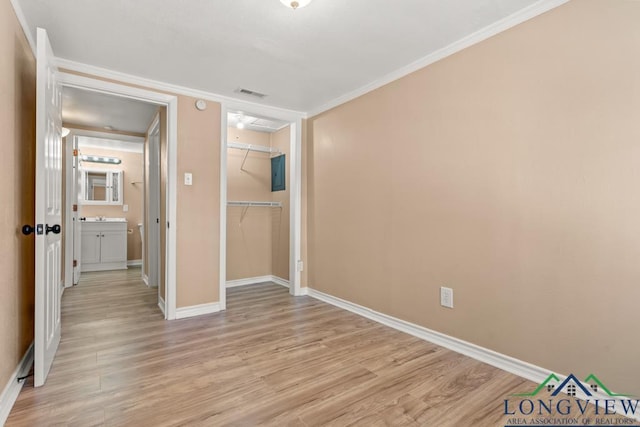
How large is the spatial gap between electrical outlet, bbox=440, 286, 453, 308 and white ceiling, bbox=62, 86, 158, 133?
11.3ft

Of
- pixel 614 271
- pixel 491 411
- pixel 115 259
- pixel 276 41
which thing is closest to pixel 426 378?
pixel 491 411

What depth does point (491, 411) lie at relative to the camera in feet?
5.22

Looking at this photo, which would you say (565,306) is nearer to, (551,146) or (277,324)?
(551,146)

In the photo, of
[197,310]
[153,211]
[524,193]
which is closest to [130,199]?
[153,211]

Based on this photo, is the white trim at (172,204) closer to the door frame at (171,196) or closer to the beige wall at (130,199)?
the door frame at (171,196)

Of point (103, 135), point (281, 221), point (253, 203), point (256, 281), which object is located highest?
point (103, 135)

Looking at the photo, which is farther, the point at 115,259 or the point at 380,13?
the point at 115,259

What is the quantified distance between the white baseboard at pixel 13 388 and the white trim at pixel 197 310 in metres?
1.11

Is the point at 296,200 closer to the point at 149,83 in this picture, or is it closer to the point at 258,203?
the point at 258,203

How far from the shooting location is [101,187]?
6.02 m

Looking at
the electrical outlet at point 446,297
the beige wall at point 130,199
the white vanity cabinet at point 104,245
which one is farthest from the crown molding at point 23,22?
the beige wall at point 130,199

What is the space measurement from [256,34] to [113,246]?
5.14 m

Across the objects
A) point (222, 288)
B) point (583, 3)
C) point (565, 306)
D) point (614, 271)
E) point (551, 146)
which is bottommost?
point (222, 288)

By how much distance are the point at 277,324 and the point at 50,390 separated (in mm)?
1573
